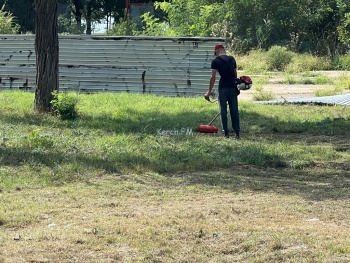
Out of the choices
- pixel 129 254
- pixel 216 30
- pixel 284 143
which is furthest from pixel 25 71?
pixel 216 30

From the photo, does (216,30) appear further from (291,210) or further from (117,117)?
(291,210)

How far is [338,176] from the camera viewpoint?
10086 mm

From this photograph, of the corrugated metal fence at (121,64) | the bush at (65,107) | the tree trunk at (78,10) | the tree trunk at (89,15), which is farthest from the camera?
the tree trunk at (78,10)

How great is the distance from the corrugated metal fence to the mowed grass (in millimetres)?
3279

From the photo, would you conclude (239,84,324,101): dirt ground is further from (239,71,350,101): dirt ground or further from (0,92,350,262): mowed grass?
(0,92,350,262): mowed grass

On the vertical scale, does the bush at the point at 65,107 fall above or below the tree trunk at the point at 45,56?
below

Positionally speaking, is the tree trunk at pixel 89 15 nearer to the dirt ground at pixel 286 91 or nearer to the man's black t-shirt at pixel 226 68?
the dirt ground at pixel 286 91

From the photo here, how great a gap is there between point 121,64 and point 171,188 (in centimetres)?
1074

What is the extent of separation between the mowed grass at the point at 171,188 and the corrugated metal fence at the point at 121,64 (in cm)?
328

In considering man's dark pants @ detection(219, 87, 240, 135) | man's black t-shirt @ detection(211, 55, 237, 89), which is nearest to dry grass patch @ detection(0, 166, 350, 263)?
man's dark pants @ detection(219, 87, 240, 135)

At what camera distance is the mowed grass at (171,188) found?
253 inches

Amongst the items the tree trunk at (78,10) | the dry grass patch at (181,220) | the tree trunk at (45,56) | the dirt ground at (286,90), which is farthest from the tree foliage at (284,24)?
the dry grass patch at (181,220)

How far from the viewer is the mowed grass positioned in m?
6.41

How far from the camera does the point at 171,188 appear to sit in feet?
30.1
